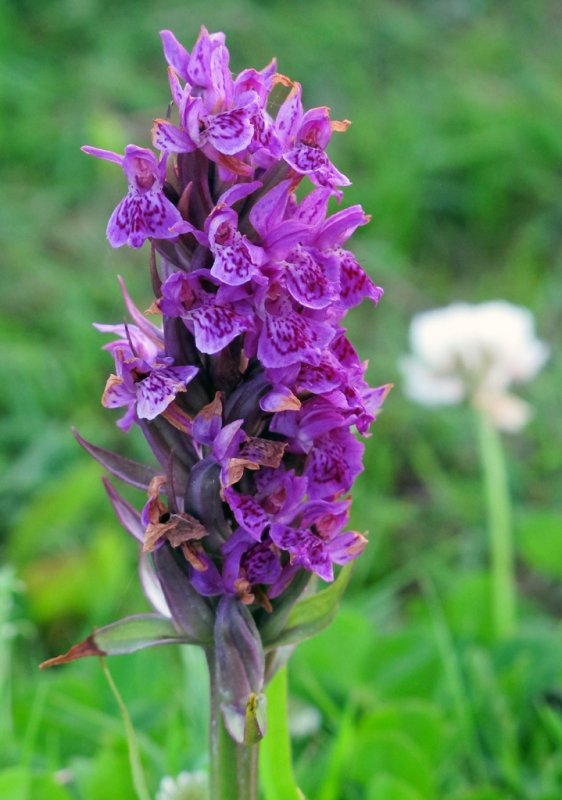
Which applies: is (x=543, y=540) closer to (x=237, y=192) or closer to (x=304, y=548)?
(x=304, y=548)

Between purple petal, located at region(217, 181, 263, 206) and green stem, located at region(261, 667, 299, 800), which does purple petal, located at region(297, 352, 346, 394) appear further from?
green stem, located at region(261, 667, 299, 800)

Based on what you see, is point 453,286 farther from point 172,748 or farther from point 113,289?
point 172,748

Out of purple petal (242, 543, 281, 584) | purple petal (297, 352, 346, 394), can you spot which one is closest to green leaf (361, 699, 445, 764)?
purple petal (242, 543, 281, 584)

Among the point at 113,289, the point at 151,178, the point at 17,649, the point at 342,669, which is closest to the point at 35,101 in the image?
the point at 113,289

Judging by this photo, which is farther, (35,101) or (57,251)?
(35,101)

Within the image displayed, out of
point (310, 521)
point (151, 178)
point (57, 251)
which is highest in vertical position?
point (57, 251)

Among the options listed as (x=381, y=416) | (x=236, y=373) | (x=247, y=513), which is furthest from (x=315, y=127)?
(x=381, y=416)

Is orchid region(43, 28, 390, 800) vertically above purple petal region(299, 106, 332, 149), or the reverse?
purple petal region(299, 106, 332, 149)
